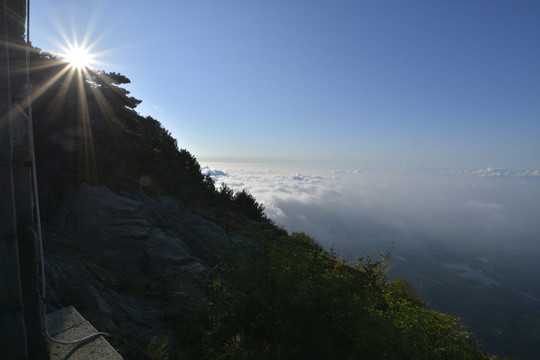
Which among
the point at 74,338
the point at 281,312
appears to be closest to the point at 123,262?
the point at 74,338

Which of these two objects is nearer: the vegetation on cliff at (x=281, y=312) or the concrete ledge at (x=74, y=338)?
the concrete ledge at (x=74, y=338)

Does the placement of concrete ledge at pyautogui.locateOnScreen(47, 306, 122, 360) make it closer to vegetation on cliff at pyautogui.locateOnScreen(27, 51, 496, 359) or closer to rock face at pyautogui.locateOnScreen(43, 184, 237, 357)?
rock face at pyautogui.locateOnScreen(43, 184, 237, 357)

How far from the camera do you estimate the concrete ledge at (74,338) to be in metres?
2.51

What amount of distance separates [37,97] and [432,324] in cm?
1449

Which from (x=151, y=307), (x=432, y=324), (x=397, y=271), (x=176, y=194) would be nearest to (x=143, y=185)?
(x=176, y=194)

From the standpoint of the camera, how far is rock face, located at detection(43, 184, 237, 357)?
154 inches

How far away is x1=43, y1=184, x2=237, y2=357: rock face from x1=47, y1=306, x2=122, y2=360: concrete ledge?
405 millimetres

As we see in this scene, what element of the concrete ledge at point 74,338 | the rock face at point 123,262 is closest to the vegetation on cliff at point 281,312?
the rock face at point 123,262

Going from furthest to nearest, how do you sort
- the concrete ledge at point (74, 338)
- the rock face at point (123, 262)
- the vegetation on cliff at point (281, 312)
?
the rock face at point (123, 262) → the vegetation on cliff at point (281, 312) → the concrete ledge at point (74, 338)

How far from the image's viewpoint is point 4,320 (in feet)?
6.47

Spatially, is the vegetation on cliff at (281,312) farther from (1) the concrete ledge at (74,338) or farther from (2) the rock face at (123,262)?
(1) the concrete ledge at (74,338)

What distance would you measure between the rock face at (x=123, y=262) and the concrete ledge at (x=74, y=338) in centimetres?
41

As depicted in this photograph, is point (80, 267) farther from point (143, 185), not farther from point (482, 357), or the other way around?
point (482, 357)

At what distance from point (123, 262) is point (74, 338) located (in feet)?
11.2
